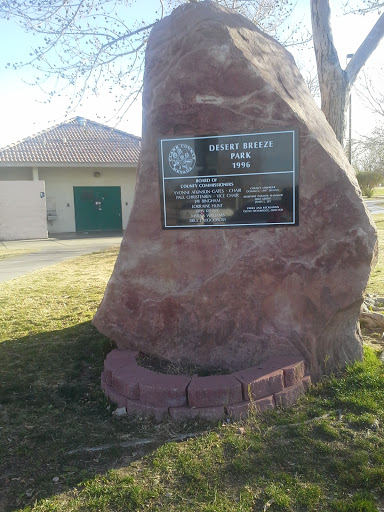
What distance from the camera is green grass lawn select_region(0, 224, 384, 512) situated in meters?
2.47

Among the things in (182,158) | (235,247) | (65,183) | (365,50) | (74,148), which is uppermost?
(74,148)

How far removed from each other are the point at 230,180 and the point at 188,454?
85.5 inches

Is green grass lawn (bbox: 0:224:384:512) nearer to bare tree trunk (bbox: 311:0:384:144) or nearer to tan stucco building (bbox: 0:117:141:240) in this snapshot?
bare tree trunk (bbox: 311:0:384:144)

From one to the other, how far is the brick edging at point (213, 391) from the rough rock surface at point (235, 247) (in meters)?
0.27

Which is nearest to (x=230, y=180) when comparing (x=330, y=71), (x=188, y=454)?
(x=188, y=454)

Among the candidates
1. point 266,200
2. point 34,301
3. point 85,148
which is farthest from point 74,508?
point 85,148

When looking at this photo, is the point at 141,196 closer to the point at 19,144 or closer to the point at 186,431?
the point at 186,431

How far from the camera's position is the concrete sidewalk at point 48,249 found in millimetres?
10633

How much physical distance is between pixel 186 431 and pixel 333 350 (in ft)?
4.95

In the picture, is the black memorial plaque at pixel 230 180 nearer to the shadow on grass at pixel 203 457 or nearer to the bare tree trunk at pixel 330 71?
the shadow on grass at pixel 203 457

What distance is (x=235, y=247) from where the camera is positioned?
12.4 feet

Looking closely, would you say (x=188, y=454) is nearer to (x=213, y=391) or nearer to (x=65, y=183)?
(x=213, y=391)

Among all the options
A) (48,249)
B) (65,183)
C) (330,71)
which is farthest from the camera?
(65,183)

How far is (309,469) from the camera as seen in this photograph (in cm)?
267
